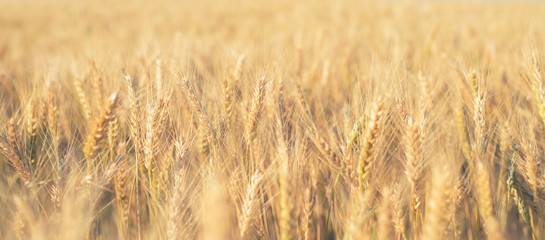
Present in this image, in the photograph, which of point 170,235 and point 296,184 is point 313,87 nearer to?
point 296,184

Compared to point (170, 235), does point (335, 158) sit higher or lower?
higher

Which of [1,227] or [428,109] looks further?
[428,109]

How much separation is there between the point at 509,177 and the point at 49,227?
155 centimetres

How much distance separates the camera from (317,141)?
40.8 inches

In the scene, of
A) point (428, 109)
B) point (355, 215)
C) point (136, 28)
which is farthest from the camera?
point (136, 28)

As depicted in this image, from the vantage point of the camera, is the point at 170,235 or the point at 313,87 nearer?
the point at 170,235

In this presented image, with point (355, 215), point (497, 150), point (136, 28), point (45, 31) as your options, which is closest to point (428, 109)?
point (497, 150)

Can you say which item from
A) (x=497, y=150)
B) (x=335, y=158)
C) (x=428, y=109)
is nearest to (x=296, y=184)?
(x=335, y=158)

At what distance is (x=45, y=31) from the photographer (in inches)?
241

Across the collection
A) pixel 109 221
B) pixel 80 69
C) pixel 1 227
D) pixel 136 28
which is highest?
pixel 136 28

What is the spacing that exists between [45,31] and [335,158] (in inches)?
282

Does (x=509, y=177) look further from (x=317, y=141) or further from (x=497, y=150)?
(x=317, y=141)

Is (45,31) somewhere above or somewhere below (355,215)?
above

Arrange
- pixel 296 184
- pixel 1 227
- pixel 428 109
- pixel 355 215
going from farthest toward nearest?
pixel 428 109
pixel 1 227
pixel 296 184
pixel 355 215
